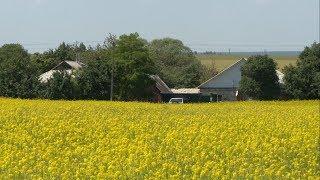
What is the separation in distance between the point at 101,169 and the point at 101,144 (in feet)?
12.8

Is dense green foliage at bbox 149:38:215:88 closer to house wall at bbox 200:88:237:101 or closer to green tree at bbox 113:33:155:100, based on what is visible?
house wall at bbox 200:88:237:101

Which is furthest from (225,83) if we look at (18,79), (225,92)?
(18,79)

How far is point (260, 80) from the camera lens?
189 ft

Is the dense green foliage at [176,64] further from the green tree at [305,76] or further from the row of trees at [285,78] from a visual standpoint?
the green tree at [305,76]

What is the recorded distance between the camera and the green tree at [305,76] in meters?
53.4

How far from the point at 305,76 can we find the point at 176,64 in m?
46.6

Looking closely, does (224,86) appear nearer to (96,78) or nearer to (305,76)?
(305,76)

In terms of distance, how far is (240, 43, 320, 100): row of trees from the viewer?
177ft

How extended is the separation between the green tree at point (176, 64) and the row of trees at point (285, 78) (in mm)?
25119

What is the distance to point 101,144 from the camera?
12.9 metres

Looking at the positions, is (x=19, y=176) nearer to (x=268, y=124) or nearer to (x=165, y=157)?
(x=165, y=157)

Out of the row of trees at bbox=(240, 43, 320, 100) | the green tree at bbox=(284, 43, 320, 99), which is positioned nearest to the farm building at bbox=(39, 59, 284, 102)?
the row of trees at bbox=(240, 43, 320, 100)

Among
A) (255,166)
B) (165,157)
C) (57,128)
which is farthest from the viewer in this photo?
(57,128)

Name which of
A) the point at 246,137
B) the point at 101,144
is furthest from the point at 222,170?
the point at 246,137
